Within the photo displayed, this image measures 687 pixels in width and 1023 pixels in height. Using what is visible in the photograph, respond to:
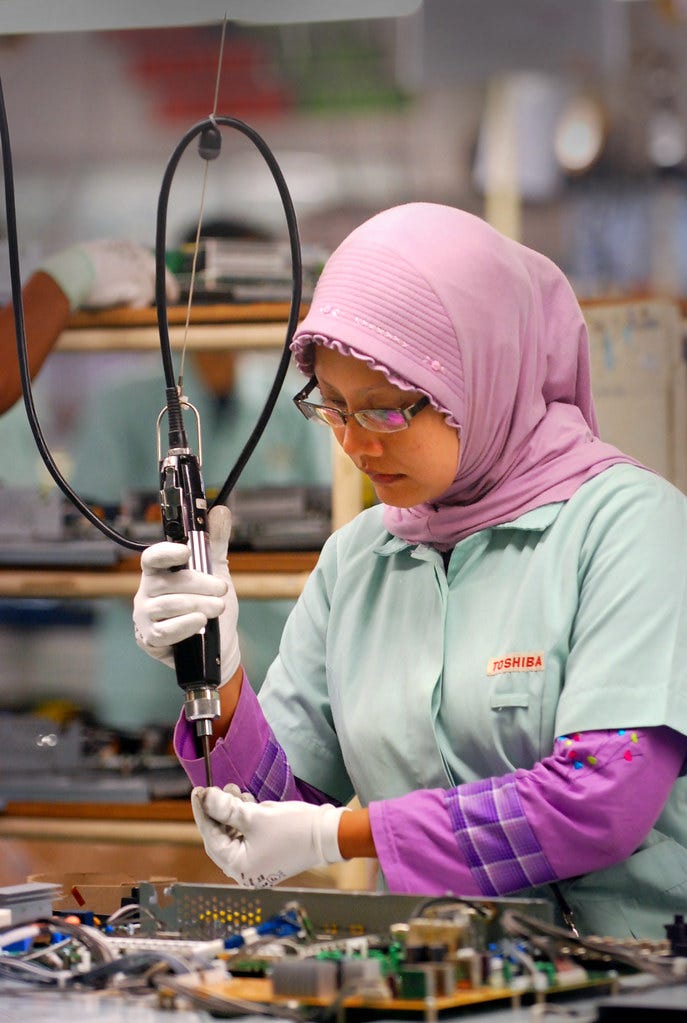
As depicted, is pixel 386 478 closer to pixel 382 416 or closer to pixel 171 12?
pixel 382 416

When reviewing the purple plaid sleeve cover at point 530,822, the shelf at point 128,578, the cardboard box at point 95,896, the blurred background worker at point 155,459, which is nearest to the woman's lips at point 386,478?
the purple plaid sleeve cover at point 530,822

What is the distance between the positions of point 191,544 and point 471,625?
0.32 metres

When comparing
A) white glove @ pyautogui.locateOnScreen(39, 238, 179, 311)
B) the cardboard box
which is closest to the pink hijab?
the cardboard box

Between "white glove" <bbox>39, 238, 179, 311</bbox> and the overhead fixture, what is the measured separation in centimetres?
53

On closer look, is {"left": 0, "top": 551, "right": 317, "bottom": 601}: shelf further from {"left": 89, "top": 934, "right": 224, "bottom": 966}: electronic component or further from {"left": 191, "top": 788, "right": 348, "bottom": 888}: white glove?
{"left": 89, "top": 934, "right": 224, "bottom": 966}: electronic component

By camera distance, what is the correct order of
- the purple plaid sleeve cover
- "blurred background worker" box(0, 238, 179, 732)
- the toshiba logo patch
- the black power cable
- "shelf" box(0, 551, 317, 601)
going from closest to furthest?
the purple plaid sleeve cover, the toshiba logo patch, the black power cable, "shelf" box(0, 551, 317, 601), "blurred background worker" box(0, 238, 179, 732)

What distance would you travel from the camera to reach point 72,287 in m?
3.45

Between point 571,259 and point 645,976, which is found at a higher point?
point 571,259

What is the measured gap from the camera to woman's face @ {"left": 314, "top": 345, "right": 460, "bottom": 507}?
1506 mm

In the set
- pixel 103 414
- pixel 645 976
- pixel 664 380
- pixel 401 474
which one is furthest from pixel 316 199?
pixel 645 976

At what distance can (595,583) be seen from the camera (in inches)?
57.6

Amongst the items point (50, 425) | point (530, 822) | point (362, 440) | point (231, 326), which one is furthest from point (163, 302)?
point (50, 425)

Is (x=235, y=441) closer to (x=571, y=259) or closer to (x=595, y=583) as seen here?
(x=571, y=259)

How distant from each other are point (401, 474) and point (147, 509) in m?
1.90
